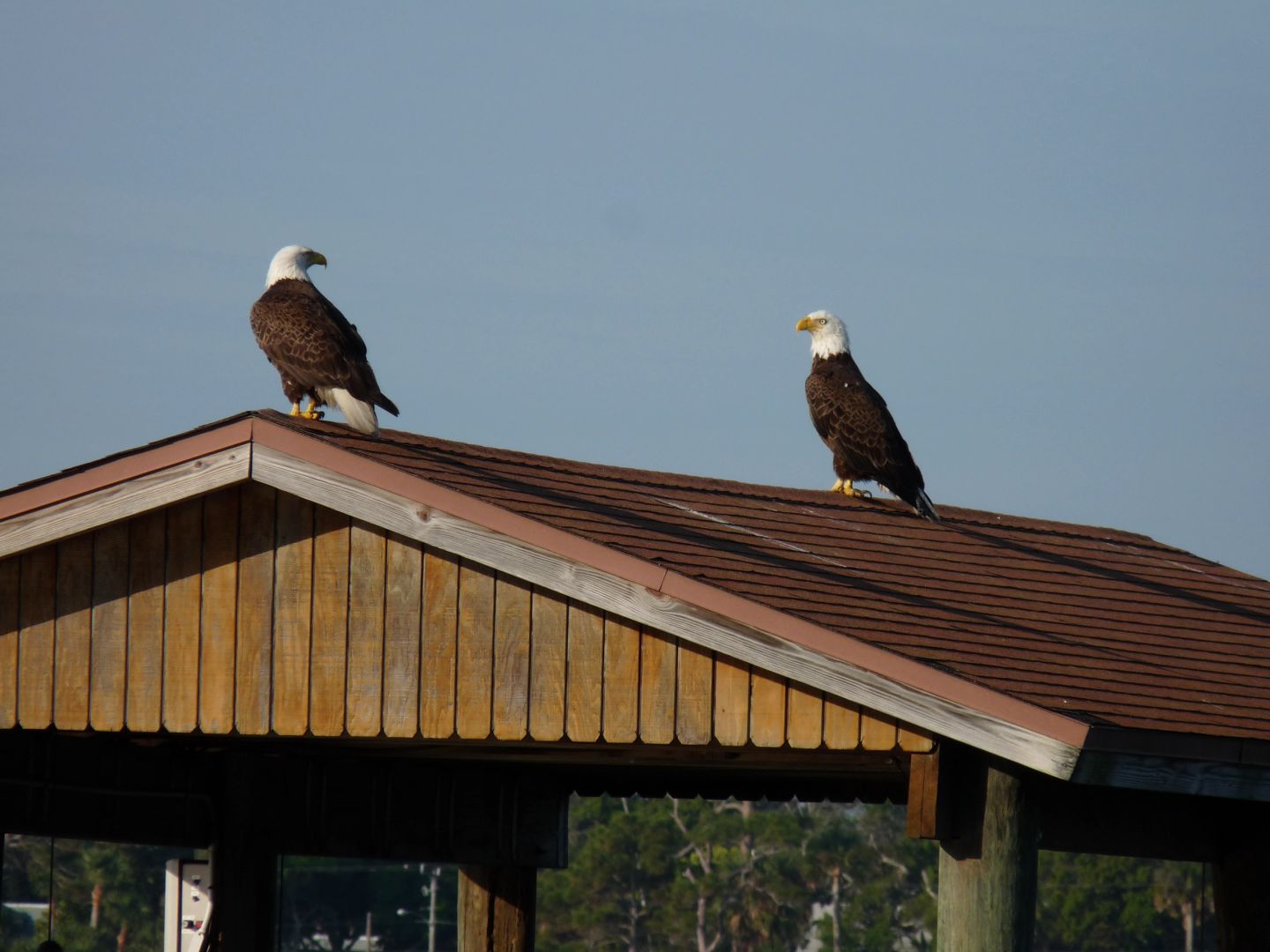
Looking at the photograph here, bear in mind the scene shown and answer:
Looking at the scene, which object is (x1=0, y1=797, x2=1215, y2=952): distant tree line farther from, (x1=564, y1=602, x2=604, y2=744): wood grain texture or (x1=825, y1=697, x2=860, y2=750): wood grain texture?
(x1=825, y1=697, x2=860, y2=750): wood grain texture

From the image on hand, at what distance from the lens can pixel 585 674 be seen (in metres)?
7.90

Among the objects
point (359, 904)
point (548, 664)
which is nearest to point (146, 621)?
point (548, 664)

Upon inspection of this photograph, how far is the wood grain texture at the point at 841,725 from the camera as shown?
7449 mm

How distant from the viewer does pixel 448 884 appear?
73.1 metres

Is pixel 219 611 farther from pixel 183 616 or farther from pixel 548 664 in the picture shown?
pixel 548 664

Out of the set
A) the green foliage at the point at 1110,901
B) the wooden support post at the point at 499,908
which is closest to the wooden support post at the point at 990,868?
the wooden support post at the point at 499,908

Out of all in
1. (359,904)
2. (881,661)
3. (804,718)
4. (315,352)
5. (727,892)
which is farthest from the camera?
(359,904)

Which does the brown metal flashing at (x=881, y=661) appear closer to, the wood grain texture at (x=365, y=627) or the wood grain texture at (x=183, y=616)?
the wood grain texture at (x=365, y=627)

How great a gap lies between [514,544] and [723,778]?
494cm

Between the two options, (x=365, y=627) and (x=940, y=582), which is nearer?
(x=365, y=627)

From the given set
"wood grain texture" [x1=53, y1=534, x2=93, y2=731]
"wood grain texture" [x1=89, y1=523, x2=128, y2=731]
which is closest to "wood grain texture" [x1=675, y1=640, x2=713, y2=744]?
"wood grain texture" [x1=89, y1=523, x2=128, y2=731]

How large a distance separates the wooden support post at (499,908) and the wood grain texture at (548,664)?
179 inches

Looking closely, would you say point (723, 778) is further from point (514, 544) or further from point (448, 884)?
point (448, 884)

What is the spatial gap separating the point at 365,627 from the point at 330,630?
0.17 metres
